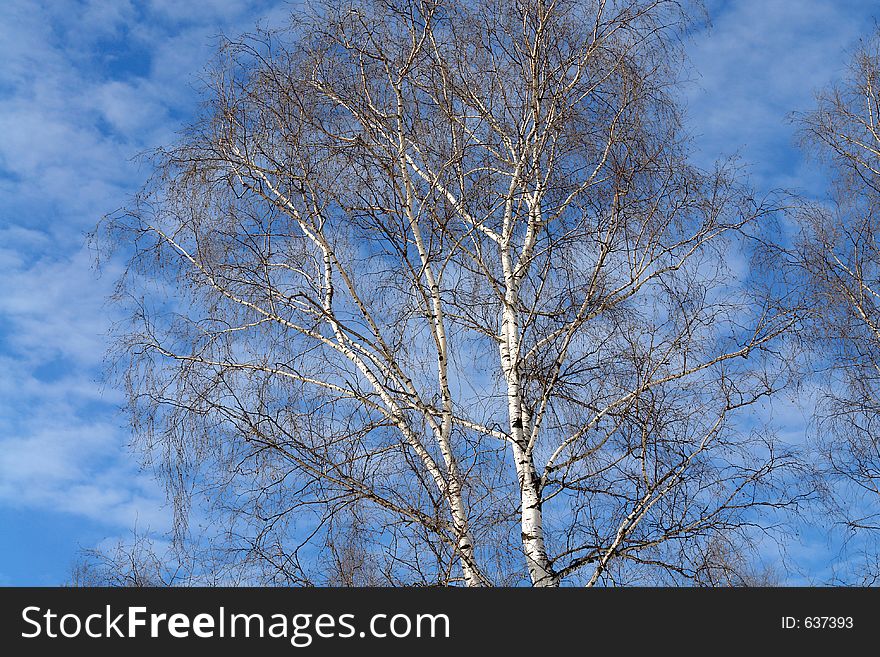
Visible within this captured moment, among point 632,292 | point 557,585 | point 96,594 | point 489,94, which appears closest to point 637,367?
Result: point 632,292

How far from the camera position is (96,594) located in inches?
241

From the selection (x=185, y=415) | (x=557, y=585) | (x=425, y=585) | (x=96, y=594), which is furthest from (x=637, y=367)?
(x=96, y=594)

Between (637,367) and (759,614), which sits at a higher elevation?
(637,367)

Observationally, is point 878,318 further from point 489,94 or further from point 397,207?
point 397,207

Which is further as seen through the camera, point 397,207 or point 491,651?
point 397,207

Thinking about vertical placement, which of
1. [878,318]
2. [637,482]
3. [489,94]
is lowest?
[637,482]

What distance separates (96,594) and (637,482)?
3.76 meters

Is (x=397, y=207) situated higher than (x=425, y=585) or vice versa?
(x=397, y=207)

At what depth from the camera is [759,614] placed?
5977mm

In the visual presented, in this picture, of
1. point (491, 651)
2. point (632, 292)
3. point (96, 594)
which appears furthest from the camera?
point (632, 292)

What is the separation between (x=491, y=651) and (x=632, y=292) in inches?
117

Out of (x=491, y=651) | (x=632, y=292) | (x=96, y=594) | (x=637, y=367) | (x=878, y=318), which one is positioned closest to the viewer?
(x=491, y=651)

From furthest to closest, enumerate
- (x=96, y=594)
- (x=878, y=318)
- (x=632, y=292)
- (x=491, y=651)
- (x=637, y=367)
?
(x=878, y=318), (x=632, y=292), (x=637, y=367), (x=96, y=594), (x=491, y=651)

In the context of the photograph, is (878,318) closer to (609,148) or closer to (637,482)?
(609,148)
